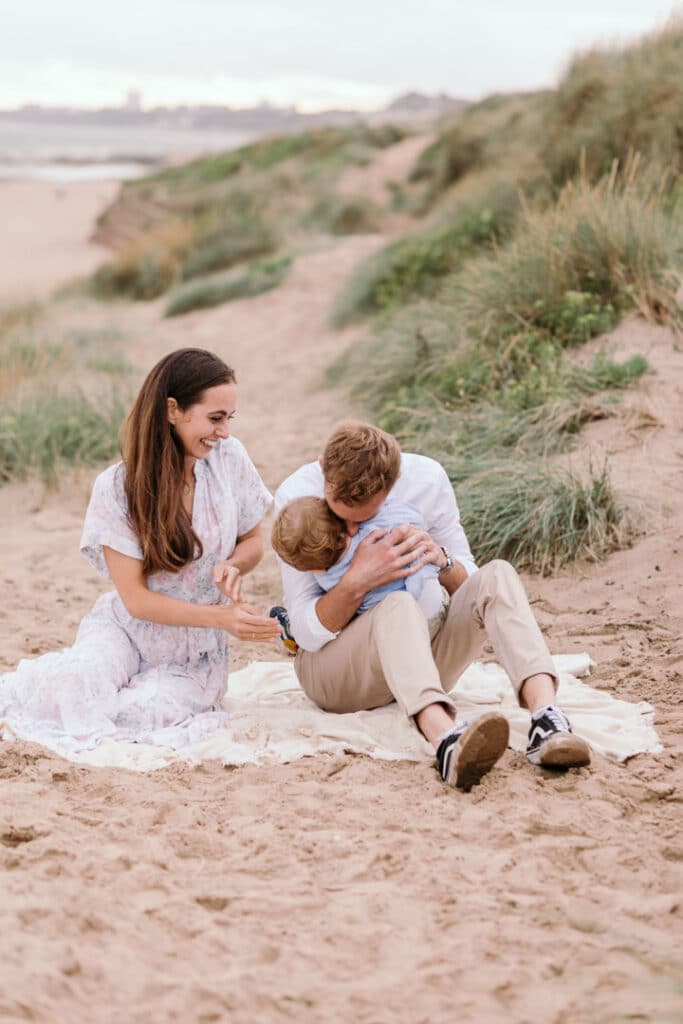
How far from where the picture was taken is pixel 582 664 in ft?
15.3

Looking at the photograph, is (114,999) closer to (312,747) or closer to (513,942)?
(513,942)

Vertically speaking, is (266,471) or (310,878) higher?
(310,878)

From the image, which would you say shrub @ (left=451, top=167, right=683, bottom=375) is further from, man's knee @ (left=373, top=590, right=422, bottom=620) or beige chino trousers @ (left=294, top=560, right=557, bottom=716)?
man's knee @ (left=373, top=590, right=422, bottom=620)

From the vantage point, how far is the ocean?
210ft

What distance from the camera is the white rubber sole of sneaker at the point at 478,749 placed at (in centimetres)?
340

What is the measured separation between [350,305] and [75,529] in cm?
535

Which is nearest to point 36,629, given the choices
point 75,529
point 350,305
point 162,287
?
point 75,529

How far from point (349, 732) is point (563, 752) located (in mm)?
764

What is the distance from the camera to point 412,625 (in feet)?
12.3

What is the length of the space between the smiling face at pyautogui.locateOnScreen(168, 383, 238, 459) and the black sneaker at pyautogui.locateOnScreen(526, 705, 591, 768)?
54.1 inches

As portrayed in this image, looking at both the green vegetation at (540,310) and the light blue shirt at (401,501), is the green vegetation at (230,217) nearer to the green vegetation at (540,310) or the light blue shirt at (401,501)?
the green vegetation at (540,310)

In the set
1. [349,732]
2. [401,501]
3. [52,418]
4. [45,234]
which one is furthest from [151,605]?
[45,234]

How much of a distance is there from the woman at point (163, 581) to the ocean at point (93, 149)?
Answer: 40440 mm

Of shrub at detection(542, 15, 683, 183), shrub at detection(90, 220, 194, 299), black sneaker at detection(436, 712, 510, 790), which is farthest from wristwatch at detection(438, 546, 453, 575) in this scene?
shrub at detection(90, 220, 194, 299)
